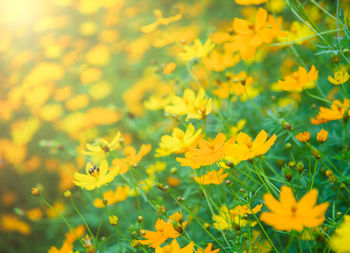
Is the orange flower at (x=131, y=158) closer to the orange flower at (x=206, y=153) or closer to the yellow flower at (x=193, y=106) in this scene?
the yellow flower at (x=193, y=106)

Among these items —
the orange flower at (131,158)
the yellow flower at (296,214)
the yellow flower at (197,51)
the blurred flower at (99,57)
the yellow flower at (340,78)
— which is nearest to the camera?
the yellow flower at (296,214)

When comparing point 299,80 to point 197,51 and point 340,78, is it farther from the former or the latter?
point 197,51

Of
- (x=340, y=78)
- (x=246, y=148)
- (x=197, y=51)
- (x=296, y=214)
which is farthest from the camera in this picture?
(x=197, y=51)

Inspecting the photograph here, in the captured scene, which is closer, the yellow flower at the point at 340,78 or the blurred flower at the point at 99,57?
the yellow flower at the point at 340,78

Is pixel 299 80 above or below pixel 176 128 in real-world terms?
above

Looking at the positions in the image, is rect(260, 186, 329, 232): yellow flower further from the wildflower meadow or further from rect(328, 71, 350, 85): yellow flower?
rect(328, 71, 350, 85): yellow flower

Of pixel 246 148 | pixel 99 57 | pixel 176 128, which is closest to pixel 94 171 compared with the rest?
pixel 176 128

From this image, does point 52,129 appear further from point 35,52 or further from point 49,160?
point 35,52

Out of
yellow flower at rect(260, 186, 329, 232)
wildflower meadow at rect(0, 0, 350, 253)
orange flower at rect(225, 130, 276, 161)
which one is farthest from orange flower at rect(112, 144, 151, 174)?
yellow flower at rect(260, 186, 329, 232)

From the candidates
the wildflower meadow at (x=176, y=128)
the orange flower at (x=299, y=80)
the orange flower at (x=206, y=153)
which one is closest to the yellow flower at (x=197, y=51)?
the wildflower meadow at (x=176, y=128)

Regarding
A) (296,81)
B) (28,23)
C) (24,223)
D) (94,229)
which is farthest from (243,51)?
(28,23)
